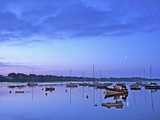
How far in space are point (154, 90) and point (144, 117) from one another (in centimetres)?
6076

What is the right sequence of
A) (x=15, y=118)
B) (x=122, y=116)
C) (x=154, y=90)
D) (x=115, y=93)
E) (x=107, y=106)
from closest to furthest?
(x=15, y=118) → (x=122, y=116) → (x=107, y=106) → (x=115, y=93) → (x=154, y=90)

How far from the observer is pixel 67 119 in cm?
3388

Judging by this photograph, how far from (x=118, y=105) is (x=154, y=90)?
5029cm

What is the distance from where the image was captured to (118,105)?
152 ft

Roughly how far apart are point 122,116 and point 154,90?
60427 mm

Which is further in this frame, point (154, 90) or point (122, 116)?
point (154, 90)

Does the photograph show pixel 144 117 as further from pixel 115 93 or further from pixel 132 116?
pixel 115 93

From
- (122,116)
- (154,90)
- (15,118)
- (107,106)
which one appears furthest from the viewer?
(154,90)

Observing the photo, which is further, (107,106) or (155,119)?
(107,106)

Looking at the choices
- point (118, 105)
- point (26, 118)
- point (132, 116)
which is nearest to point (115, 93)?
point (118, 105)

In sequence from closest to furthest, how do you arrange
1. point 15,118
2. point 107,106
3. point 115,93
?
1. point 15,118
2. point 107,106
3. point 115,93

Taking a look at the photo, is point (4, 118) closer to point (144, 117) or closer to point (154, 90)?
point (144, 117)

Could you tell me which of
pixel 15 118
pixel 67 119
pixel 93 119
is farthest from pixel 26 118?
pixel 93 119

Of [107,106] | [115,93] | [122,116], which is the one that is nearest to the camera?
[122,116]
